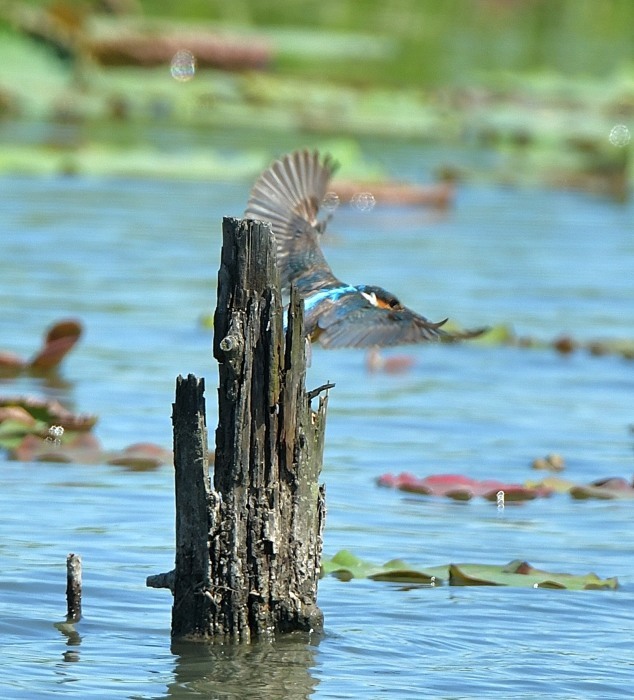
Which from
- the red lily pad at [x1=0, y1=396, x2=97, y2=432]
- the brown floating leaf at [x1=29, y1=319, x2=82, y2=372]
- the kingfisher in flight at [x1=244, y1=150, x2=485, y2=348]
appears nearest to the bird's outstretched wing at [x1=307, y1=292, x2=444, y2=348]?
the kingfisher in flight at [x1=244, y1=150, x2=485, y2=348]

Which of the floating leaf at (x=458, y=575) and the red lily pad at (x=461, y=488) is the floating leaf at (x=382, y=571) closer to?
the floating leaf at (x=458, y=575)

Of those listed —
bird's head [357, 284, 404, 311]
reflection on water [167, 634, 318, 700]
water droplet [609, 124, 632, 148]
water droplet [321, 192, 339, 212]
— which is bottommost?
reflection on water [167, 634, 318, 700]

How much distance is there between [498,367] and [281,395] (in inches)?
190

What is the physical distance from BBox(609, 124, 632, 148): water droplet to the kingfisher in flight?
13181mm

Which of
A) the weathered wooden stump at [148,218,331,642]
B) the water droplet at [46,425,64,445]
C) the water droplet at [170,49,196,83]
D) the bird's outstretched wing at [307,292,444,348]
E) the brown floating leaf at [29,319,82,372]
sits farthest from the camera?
the water droplet at [170,49,196,83]

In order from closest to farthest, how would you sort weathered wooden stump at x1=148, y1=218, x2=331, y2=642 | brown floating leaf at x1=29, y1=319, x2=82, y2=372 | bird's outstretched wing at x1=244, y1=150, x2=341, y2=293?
weathered wooden stump at x1=148, y1=218, x2=331, y2=642
bird's outstretched wing at x1=244, y1=150, x2=341, y2=293
brown floating leaf at x1=29, y1=319, x2=82, y2=372

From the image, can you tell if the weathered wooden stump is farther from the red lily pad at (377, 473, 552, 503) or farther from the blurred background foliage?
the blurred background foliage

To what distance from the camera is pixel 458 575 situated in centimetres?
532

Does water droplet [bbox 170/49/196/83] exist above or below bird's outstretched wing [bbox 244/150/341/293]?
above

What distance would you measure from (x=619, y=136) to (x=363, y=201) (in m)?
5.38

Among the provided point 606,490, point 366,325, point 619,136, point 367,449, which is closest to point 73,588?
point 366,325

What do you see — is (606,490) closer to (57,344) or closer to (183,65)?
(57,344)

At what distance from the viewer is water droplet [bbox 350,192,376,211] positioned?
45.9 feet

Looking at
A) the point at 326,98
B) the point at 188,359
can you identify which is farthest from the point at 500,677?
the point at 326,98
